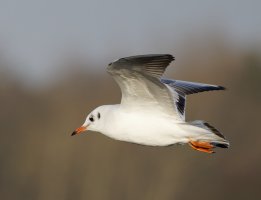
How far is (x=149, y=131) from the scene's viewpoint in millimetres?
11477

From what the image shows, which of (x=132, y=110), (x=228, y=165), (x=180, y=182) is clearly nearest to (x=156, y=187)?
(x=180, y=182)

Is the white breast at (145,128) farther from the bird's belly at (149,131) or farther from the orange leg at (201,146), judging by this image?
the orange leg at (201,146)

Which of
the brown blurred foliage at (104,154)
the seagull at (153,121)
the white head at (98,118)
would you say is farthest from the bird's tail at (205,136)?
the brown blurred foliage at (104,154)

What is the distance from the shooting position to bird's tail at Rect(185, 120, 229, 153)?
11500 mm

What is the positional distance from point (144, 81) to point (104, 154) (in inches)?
296

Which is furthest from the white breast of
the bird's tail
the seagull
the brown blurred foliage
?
the brown blurred foliage

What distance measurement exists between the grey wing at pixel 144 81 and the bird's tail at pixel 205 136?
25 cm

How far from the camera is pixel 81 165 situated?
19.1 m

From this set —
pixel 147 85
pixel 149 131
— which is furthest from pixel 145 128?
pixel 147 85

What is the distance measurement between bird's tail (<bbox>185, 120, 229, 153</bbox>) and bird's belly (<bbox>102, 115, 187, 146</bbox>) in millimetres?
116

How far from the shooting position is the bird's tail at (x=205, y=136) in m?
11.5

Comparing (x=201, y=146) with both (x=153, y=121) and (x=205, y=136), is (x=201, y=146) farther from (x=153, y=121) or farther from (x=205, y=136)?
(x=153, y=121)

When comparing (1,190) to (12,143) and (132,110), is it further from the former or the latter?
(132,110)

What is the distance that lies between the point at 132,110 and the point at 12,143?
9012 millimetres
